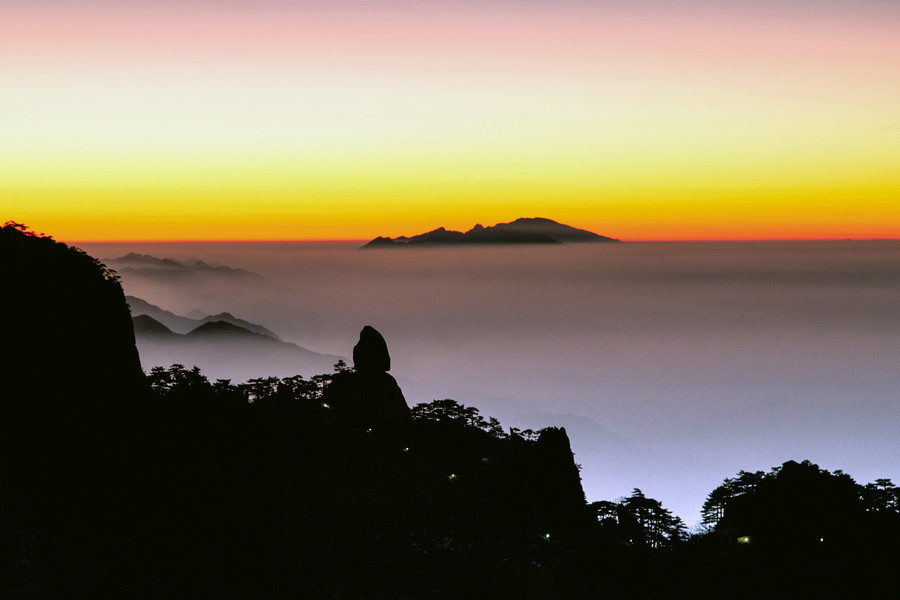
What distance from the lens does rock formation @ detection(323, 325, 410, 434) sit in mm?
51969

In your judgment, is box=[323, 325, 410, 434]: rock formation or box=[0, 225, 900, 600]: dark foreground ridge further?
box=[323, 325, 410, 434]: rock formation

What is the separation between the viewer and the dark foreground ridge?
27031 millimetres

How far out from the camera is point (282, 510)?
32844 millimetres

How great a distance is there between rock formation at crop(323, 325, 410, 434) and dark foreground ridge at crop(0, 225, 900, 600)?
260 inches

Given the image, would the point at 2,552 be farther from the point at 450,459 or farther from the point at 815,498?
the point at 815,498

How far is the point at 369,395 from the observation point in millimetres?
52875

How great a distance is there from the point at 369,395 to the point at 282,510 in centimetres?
2028

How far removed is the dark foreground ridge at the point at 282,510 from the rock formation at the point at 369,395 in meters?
6.59

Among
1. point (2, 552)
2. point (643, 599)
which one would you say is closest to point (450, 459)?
point (643, 599)

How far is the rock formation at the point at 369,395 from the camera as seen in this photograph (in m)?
52.0

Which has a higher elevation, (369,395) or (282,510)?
(369,395)

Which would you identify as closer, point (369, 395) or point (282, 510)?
point (282, 510)

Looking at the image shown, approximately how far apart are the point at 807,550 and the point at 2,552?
3673 cm

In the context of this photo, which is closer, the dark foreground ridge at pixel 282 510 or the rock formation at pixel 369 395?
the dark foreground ridge at pixel 282 510
